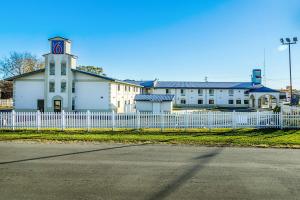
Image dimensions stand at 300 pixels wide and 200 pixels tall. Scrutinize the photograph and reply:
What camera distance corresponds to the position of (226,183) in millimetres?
8039

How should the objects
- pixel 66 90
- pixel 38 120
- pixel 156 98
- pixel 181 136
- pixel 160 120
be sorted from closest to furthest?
pixel 181 136 < pixel 38 120 < pixel 160 120 < pixel 66 90 < pixel 156 98

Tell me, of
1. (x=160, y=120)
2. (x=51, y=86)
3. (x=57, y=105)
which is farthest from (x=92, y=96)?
(x=160, y=120)

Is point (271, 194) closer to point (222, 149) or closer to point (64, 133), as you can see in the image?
point (222, 149)

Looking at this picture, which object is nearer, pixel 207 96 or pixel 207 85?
pixel 207 96

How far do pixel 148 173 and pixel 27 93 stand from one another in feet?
113

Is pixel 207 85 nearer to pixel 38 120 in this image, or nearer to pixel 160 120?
pixel 160 120

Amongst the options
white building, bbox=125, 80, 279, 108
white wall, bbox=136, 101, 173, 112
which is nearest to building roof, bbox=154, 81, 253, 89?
white building, bbox=125, 80, 279, 108

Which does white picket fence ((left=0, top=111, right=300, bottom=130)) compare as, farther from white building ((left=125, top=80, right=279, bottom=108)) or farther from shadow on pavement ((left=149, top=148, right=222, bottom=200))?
white building ((left=125, top=80, right=279, bottom=108))

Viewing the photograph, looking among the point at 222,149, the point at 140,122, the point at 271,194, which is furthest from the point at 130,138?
the point at 271,194

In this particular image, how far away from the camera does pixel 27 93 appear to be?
129 feet

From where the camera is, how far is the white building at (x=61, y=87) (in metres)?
38.4

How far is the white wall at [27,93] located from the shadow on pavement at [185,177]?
31927 millimetres

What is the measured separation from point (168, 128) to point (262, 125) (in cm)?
681

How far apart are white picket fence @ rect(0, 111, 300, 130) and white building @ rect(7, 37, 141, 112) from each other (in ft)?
56.4
